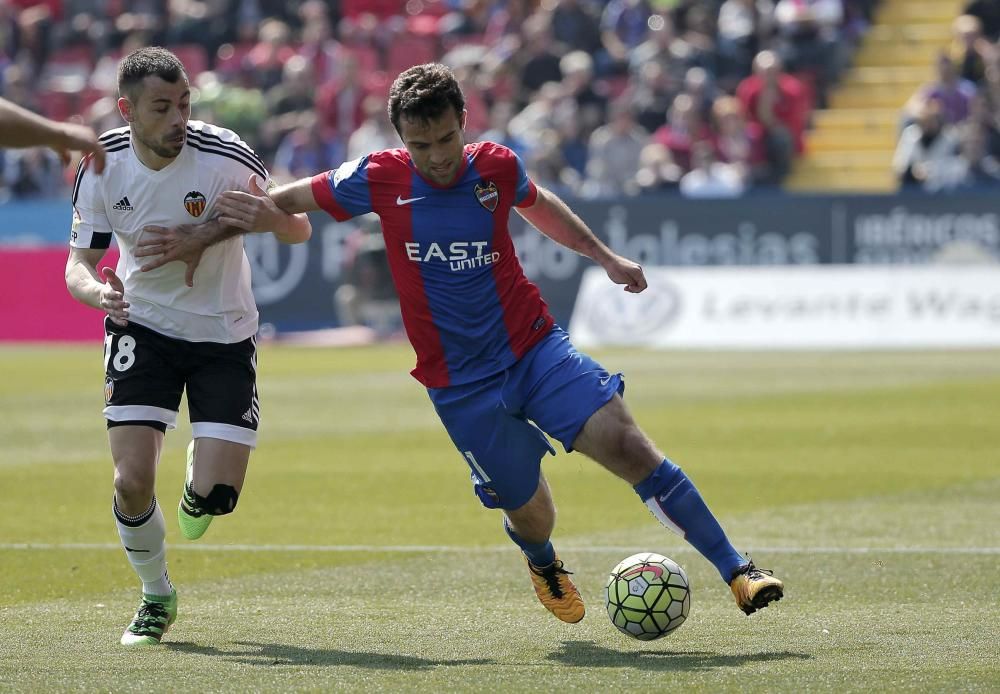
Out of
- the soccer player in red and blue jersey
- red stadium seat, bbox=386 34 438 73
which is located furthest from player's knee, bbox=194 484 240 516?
red stadium seat, bbox=386 34 438 73

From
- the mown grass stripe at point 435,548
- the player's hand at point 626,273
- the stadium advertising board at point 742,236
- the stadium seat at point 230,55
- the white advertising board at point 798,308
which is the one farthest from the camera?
the stadium seat at point 230,55

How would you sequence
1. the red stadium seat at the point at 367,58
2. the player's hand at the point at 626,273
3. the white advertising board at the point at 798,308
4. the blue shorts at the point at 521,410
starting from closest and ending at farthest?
the blue shorts at the point at 521,410
the player's hand at the point at 626,273
the white advertising board at the point at 798,308
the red stadium seat at the point at 367,58

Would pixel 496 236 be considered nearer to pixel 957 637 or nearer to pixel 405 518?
pixel 957 637

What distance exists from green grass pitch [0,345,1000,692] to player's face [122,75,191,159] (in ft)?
6.48

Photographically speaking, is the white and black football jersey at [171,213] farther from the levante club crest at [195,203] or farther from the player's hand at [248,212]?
the player's hand at [248,212]

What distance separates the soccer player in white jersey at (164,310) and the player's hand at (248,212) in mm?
36

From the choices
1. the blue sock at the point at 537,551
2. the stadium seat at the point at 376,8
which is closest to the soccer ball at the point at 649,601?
the blue sock at the point at 537,551

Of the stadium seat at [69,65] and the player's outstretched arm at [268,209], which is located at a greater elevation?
the player's outstretched arm at [268,209]

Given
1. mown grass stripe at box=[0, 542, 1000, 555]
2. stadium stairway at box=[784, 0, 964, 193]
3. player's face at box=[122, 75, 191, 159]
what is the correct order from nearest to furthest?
1. player's face at box=[122, 75, 191, 159]
2. mown grass stripe at box=[0, 542, 1000, 555]
3. stadium stairway at box=[784, 0, 964, 193]

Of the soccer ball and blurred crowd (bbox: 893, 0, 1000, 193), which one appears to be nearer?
the soccer ball

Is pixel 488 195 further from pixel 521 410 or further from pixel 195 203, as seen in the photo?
pixel 195 203

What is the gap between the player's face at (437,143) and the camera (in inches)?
261

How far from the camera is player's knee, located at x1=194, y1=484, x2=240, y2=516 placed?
7129 mm

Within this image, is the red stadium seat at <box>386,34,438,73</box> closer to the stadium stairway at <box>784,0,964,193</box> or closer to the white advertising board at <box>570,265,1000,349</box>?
the stadium stairway at <box>784,0,964,193</box>
